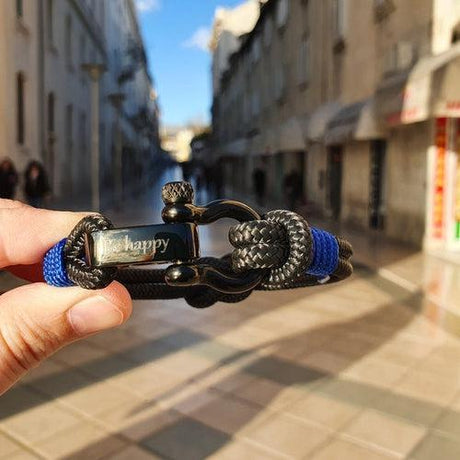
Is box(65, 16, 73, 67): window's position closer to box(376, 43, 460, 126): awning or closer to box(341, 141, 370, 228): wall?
box(341, 141, 370, 228): wall

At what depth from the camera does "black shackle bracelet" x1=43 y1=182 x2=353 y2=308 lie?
1010mm

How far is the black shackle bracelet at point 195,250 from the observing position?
39.8 inches

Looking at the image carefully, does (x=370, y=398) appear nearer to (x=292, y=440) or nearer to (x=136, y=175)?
(x=292, y=440)

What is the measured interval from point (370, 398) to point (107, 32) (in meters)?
36.5

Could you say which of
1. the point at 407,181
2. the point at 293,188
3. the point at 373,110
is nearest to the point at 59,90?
the point at 293,188

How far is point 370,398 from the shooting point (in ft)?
13.0

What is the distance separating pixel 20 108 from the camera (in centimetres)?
1592

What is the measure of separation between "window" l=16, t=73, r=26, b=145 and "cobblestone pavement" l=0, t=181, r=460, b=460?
11.1m

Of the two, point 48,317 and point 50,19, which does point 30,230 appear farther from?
point 50,19

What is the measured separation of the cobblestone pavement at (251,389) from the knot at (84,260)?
94.0 inches

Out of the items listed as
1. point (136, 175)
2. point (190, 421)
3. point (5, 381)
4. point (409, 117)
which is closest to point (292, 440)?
point (190, 421)

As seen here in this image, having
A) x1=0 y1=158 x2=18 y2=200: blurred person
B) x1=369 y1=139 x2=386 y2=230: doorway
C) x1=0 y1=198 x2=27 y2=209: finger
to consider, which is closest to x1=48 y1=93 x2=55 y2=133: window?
x1=0 y1=158 x2=18 y2=200: blurred person

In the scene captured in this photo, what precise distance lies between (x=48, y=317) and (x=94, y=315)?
119mm

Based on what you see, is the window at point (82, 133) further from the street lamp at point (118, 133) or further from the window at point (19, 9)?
the window at point (19, 9)
